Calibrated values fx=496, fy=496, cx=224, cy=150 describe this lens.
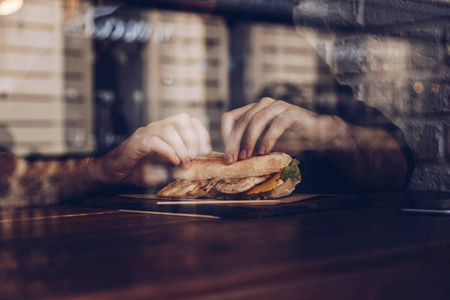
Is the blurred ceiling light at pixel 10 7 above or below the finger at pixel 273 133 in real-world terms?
above

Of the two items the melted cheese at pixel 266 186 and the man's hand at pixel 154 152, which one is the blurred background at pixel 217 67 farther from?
the melted cheese at pixel 266 186

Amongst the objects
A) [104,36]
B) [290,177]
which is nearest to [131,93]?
[104,36]

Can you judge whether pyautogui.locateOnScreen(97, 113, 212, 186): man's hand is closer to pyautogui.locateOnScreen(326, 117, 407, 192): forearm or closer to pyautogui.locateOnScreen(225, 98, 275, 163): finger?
pyautogui.locateOnScreen(225, 98, 275, 163): finger

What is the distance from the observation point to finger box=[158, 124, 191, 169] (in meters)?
1.10

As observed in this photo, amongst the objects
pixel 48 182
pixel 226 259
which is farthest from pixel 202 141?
pixel 226 259

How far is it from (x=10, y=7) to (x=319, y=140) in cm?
157

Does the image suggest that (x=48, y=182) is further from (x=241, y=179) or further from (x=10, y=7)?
(x=10, y=7)

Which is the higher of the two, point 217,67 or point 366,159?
point 217,67

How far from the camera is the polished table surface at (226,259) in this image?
0.36 meters

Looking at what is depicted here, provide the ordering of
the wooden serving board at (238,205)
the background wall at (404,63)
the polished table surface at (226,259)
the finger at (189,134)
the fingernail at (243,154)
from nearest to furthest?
1. the polished table surface at (226,259)
2. the wooden serving board at (238,205)
3. the fingernail at (243,154)
4. the finger at (189,134)
5. the background wall at (404,63)

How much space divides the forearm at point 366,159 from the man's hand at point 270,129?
87mm

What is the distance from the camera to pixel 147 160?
1277mm

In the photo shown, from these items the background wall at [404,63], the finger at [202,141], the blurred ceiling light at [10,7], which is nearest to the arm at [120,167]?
the finger at [202,141]

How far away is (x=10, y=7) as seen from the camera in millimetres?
2211
